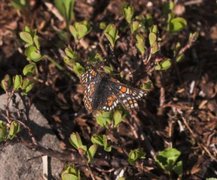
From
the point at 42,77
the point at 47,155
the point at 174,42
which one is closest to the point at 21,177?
the point at 47,155

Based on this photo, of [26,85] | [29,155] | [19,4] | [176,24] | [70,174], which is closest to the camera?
[70,174]

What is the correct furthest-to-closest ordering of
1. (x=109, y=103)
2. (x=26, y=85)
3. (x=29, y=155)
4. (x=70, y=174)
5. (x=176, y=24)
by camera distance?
1. (x=176, y=24)
2. (x=29, y=155)
3. (x=26, y=85)
4. (x=109, y=103)
5. (x=70, y=174)

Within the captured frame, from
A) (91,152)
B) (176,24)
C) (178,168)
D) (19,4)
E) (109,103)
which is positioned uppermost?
(19,4)

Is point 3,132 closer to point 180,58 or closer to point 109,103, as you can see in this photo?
point 109,103

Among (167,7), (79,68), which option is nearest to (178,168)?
(79,68)

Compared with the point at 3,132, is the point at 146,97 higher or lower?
lower

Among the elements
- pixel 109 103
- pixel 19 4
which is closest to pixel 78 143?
pixel 109 103

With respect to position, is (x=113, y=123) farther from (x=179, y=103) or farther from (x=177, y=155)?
→ (x=179, y=103)

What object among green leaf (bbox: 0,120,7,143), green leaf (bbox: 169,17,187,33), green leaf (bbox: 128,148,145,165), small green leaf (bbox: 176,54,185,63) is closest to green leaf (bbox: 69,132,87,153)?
green leaf (bbox: 128,148,145,165)

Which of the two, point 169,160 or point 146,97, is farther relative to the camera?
point 146,97
